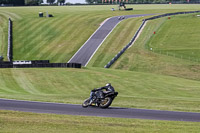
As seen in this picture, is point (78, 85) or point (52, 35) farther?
point (52, 35)

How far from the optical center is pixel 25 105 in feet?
87.4

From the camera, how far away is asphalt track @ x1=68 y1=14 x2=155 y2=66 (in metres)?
73.4

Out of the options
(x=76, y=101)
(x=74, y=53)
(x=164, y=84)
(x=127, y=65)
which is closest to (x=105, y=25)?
(x=74, y=53)

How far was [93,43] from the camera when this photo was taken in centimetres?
8444

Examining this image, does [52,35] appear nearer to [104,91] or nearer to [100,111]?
[104,91]

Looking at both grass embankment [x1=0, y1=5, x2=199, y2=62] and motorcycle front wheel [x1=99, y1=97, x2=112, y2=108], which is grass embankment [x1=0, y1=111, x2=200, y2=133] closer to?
motorcycle front wheel [x1=99, y1=97, x2=112, y2=108]

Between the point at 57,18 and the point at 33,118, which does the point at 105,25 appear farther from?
the point at 33,118

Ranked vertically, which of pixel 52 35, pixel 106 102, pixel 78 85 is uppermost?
pixel 106 102

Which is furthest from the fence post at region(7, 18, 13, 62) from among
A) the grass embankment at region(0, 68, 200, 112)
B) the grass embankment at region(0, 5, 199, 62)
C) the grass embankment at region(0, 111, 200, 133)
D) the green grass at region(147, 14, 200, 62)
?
the grass embankment at region(0, 111, 200, 133)

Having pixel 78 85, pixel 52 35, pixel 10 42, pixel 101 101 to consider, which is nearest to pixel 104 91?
pixel 101 101

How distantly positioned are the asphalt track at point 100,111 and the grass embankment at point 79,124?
1.47 meters

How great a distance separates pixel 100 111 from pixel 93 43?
2359 inches

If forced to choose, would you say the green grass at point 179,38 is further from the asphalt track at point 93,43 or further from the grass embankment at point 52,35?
the asphalt track at point 93,43

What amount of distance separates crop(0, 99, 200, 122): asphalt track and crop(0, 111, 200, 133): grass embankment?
1.47 metres
